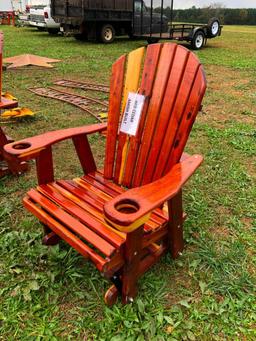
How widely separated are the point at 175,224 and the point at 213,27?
33.9 ft

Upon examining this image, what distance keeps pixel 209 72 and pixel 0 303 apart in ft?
21.9

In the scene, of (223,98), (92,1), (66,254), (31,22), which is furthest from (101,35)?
(66,254)

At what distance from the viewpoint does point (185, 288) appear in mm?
1822

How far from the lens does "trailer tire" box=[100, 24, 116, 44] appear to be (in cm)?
1087

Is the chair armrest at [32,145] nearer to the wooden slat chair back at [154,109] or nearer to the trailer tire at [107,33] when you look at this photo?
the wooden slat chair back at [154,109]

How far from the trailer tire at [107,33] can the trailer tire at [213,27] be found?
3190 millimetres

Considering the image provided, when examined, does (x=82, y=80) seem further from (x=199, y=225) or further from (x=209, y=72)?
(x=199, y=225)

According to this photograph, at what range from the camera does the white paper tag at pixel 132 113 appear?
194 centimetres

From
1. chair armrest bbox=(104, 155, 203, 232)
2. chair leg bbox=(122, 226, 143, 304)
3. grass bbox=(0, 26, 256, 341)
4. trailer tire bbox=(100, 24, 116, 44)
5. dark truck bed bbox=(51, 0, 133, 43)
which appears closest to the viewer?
chair armrest bbox=(104, 155, 203, 232)

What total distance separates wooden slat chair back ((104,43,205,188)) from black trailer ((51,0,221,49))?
8.78 metres

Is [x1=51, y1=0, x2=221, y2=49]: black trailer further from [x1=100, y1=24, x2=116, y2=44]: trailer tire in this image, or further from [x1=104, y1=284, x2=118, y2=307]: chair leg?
[x1=104, y1=284, x2=118, y2=307]: chair leg

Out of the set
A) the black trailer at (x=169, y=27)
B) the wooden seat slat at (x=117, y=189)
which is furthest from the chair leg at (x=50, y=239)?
the black trailer at (x=169, y=27)

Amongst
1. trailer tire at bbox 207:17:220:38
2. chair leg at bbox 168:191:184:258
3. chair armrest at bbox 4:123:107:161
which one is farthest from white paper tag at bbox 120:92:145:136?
trailer tire at bbox 207:17:220:38

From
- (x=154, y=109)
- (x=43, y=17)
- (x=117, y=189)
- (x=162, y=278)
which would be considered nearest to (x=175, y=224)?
(x=162, y=278)
